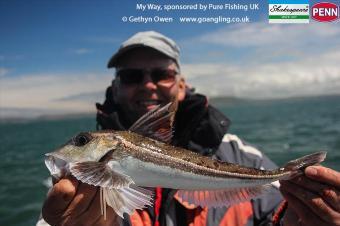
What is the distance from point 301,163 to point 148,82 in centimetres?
333

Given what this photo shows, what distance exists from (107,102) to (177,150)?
10.9ft

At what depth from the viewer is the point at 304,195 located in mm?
3717

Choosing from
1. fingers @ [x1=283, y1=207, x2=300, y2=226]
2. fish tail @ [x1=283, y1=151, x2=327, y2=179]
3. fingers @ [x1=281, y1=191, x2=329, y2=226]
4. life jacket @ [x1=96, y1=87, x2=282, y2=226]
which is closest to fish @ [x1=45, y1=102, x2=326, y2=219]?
fish tail @ [x1=283, y1=151, x2=327, y2=179]

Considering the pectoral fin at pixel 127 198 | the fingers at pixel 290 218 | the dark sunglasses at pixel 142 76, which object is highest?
the dark sunglasses at pixel 142 76

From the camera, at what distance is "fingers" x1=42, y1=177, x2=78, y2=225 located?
338 centimetres

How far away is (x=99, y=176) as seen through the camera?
3.20 metres

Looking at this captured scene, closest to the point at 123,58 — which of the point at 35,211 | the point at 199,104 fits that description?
the point at 199,104

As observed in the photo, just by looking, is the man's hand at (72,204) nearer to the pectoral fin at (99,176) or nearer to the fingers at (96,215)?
the fingers at (96,215)

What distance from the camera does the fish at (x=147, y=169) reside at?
10.7 feet

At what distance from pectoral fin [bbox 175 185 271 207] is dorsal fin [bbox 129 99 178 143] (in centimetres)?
59

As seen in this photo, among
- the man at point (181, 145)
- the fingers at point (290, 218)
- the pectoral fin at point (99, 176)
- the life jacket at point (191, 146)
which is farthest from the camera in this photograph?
the life jacket at point (191, 146)

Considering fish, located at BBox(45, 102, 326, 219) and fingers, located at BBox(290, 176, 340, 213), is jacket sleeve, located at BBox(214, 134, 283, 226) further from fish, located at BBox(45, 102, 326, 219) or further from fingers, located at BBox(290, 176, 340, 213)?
fish, located at BBox(45, 102, 326, 219)

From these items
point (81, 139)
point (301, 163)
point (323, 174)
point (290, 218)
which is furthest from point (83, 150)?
point (290, 218)

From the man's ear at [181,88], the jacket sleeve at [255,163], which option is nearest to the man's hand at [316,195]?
the jacket sleeve at [255,163]
